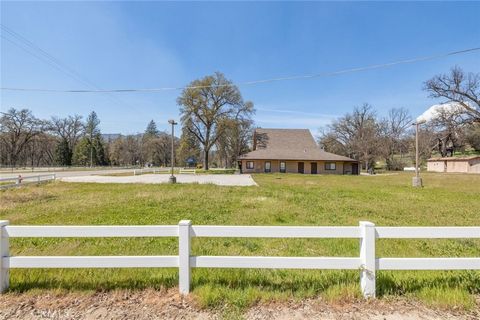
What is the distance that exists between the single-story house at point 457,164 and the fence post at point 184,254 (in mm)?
55174

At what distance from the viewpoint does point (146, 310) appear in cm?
267

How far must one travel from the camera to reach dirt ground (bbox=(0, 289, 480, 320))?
8.44 ft

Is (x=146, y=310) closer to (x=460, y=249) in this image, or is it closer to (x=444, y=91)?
A: (x=460, y=249)

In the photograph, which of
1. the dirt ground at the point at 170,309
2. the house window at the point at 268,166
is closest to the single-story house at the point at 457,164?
the house window at the point at 268,166

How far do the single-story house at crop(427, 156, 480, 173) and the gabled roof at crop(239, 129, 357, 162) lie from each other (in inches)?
902

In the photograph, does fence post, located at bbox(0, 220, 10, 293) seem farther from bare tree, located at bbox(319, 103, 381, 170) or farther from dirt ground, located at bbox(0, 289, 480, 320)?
bare tree, located at bbox(319, 103, 381, 170)

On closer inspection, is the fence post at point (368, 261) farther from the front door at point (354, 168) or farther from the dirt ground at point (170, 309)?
the front door at point (354, 168)

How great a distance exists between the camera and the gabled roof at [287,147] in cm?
3750

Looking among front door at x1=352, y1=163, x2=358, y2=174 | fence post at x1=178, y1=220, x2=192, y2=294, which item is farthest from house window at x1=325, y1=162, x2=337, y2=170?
fence post at x1=178, y1=220, x2=192, y2=294

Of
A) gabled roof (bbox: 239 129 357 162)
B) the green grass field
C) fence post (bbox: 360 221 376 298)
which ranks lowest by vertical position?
the green grass field

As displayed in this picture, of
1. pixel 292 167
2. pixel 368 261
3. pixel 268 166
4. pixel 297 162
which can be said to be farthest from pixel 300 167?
pixel 368 261

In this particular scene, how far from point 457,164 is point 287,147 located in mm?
31965

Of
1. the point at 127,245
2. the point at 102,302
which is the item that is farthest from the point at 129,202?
the point at 102,302

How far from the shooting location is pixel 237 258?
2.93m
